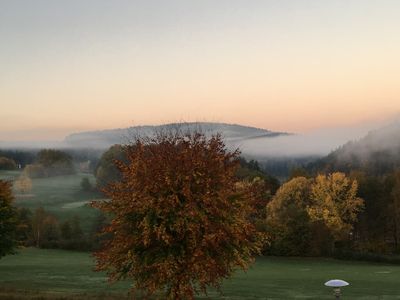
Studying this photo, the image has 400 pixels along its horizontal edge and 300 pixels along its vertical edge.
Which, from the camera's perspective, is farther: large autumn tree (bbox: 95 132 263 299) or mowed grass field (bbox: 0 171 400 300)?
mowed grass field (bbox: 0 171 400 300)

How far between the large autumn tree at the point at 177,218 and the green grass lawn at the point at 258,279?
12.4m

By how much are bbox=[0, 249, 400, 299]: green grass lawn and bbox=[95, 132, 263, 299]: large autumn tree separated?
12403 millimetres

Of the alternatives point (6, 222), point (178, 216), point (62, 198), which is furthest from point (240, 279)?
point (62, 198)

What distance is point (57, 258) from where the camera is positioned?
258ft

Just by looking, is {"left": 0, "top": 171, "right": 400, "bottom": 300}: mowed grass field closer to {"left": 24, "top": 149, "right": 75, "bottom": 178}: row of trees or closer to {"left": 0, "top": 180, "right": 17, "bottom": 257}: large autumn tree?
{"left": 0, "top": 180, "right": 17, "bottom": 257}: large autumn tree

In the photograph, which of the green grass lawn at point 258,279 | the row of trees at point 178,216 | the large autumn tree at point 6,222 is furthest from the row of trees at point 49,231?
the row of trees at point 178,216

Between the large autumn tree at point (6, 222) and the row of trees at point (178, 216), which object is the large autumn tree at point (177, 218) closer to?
the row of trees at point (178, 216)

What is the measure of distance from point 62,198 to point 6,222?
107 meters

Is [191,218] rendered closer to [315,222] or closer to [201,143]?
[201,143]

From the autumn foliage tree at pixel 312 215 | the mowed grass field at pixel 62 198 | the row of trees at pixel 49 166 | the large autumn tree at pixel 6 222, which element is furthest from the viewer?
the row of trees at pixel 49 166

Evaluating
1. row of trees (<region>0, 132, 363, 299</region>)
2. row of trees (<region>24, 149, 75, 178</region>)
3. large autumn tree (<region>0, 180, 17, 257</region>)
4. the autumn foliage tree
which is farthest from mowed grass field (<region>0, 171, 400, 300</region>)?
row of trees (<region>24, 149, 75, 178</region>)

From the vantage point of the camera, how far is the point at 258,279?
178 ft

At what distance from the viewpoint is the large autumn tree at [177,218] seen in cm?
2331

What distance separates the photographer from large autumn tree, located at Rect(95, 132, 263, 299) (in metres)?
23.3
